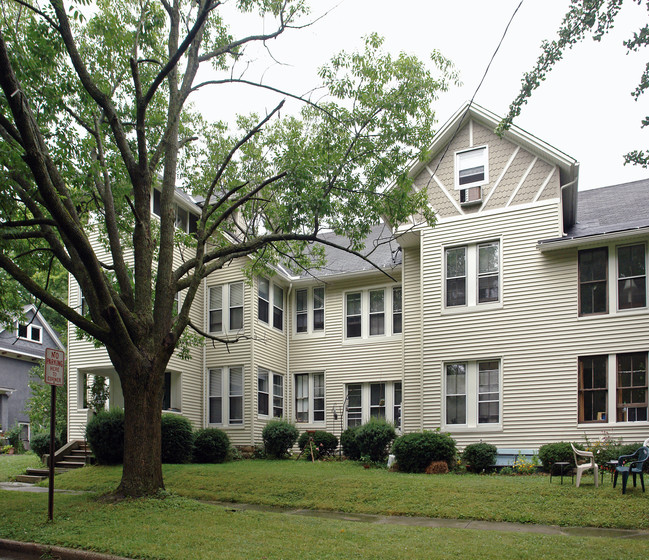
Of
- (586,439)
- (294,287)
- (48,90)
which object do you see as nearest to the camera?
(48,90)

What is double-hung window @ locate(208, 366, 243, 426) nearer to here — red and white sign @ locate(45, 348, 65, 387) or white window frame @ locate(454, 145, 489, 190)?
white window frame @ locate(454, 145, 489, 190)

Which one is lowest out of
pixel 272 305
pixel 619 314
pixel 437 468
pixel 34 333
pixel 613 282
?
pixel 437 468

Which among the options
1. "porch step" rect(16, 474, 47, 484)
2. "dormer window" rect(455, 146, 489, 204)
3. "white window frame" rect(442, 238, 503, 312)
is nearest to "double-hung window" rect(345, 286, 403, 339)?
"white window frame" rect(442, 238, 503, 312)

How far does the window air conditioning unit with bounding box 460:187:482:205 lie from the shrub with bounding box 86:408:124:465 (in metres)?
11.4

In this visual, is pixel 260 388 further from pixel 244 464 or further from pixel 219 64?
pixel 219 64

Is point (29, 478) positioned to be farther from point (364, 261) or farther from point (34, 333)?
point (34, 333)

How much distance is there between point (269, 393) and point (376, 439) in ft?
19.3

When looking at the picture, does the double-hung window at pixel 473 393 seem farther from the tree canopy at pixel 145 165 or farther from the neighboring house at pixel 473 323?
the tree canopy at pixel 145 165

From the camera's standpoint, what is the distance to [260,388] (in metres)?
21.5

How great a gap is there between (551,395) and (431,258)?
502 cm

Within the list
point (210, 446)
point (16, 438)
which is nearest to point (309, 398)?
point (210, 446)

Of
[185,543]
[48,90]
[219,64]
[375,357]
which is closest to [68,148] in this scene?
[48,90]

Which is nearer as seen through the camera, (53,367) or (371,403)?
(53,367)

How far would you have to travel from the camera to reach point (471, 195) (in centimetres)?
1783
